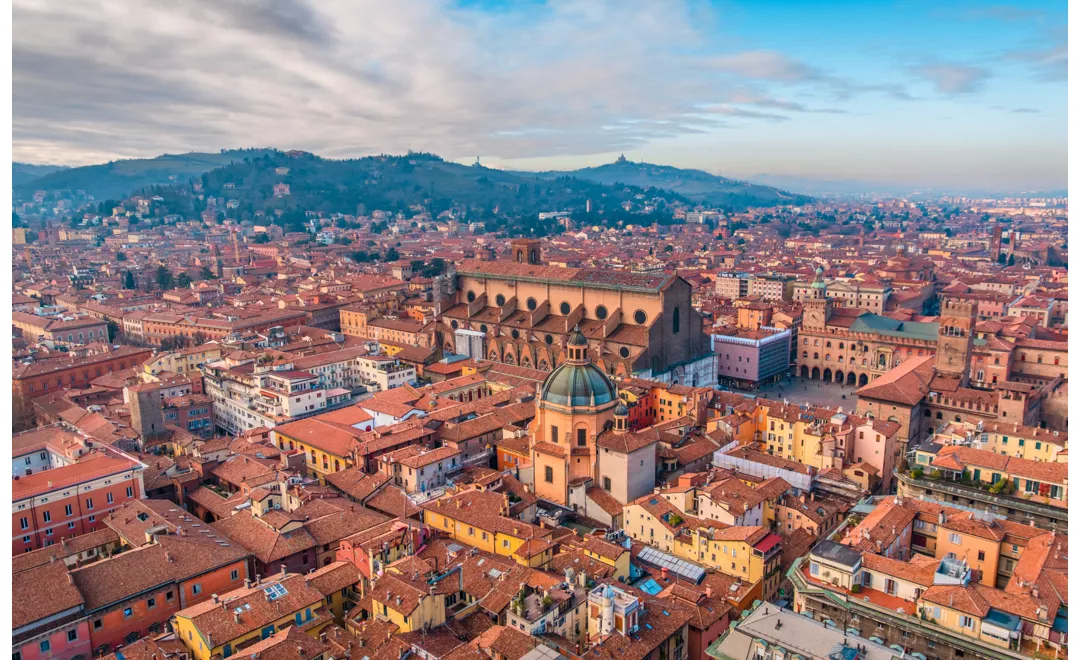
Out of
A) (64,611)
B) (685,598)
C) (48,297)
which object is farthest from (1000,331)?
(48,297)

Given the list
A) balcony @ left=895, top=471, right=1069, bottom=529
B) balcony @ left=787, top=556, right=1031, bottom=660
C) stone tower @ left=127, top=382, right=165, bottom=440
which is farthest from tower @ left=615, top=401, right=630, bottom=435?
stone tower @ left=127, top=382, right=165, bottom=440

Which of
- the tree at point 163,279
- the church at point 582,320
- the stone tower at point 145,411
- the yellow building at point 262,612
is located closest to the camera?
the yellow building at point 262,612

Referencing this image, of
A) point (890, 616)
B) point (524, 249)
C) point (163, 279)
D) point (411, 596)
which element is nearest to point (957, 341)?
point (890, 616)

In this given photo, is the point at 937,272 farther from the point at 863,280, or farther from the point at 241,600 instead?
the point at 241,600

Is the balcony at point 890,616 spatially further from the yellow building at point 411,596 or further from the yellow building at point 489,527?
the yellow building at point 411,596

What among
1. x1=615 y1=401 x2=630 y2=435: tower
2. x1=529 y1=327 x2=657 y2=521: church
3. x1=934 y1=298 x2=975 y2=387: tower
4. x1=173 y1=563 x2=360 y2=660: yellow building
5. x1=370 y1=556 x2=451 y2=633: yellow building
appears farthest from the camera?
x1=934 y1=298 x2=975 y2=387: tower

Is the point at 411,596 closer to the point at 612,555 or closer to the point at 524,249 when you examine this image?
the point at 612,555

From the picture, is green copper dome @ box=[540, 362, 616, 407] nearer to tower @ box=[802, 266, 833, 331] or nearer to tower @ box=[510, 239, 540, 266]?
tower @ box=[802, 266, 833, 331]

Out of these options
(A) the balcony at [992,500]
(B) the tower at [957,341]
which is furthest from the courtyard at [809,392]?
(A) the balcony at [992,500]
